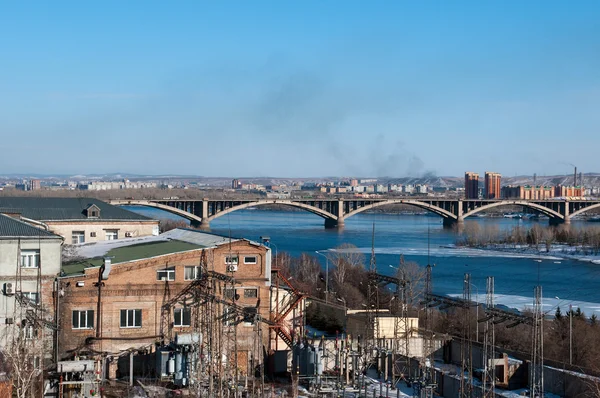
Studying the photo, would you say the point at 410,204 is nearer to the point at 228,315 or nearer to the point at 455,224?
the point at 455,224

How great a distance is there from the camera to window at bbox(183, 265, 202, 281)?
10.4m

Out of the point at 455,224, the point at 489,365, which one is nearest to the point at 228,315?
the point at 489,365

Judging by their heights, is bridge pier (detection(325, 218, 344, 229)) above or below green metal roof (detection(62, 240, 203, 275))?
below

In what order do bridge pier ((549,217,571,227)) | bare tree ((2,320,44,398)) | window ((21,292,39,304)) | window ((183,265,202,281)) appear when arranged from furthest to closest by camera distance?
bridge pier ((549,217,571,227)), window ((183,265,202,281)), window ((21,292,39,304)), bare tree ((2,320,44,398))

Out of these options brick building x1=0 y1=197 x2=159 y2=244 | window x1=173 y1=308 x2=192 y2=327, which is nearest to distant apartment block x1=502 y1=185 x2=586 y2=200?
brick building x1=0 y1=197 x2=159 y2=244

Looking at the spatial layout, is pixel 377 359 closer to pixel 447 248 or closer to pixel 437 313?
pixel 437 313

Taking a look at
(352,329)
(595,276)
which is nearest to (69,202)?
(352,329)

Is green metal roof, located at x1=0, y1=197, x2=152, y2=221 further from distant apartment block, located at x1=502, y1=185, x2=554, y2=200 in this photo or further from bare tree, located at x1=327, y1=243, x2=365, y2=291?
distant apartment block, located at x1=502, y1=185, x2=554, y2=200

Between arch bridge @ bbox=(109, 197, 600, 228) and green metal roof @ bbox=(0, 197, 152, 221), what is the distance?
852 inches

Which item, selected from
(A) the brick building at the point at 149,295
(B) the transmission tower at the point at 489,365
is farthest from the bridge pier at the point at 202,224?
(B) the transmission tower at the point at 489,365

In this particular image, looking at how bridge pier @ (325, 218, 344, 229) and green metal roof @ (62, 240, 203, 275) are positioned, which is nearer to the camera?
green metal roof @ (62, 240, 203, 275)

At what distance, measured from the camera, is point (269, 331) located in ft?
34.9

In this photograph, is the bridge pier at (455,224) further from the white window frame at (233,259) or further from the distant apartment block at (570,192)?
the distant apartment block at (570,192)

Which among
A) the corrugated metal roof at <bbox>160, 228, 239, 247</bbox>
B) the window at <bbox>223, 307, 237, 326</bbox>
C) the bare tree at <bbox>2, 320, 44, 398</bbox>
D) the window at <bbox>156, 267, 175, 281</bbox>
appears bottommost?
the bare tree at <bbox>2, 320, 44, 398</bbox>
